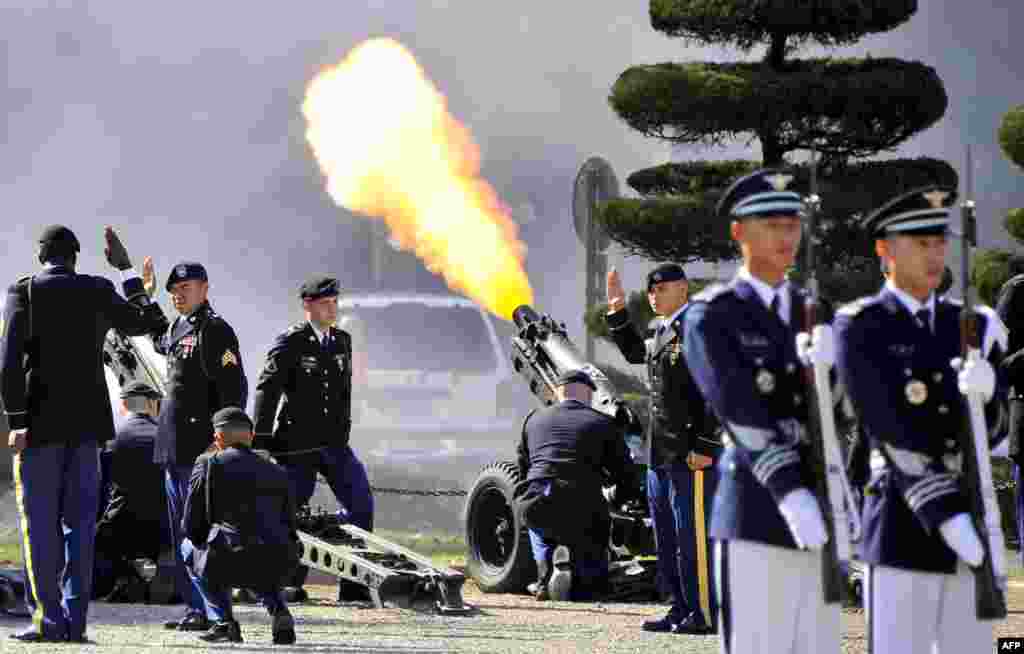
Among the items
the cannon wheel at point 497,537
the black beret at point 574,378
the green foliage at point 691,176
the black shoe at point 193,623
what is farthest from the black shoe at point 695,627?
the green foliage at point 691,176

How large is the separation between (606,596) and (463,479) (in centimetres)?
1135

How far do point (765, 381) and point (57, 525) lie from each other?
4.92m

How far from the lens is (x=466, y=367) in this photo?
27.0 metres

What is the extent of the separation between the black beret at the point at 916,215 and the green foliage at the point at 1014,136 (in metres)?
10.6

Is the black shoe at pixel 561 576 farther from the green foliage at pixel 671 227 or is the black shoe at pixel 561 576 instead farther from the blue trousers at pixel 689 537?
the green foliage at pixel 671 227

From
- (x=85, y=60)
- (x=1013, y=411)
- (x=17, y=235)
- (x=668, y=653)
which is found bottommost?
(x=668, y=653)

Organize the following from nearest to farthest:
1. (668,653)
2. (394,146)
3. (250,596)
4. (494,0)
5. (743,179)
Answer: (743,179) < (668,653) < (250,596) < (394,146) < (494,0)

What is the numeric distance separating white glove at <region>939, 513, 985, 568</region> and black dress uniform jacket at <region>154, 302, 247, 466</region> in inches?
232

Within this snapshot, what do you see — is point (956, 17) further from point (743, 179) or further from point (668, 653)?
point (743, 179)

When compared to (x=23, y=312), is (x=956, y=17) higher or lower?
higher

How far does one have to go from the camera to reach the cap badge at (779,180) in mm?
7375

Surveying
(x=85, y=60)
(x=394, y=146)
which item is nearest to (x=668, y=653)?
(x=394, y=146)

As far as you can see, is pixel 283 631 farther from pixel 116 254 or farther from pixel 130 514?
pixel 130 514

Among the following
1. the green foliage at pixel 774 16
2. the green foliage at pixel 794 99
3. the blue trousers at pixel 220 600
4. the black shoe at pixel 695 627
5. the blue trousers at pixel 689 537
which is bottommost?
the black shoe at pixel 695 627
